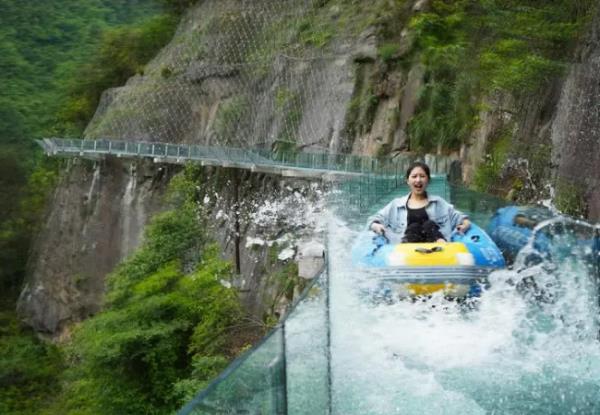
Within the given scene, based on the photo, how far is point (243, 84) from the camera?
23266mm

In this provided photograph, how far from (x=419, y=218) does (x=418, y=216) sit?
23 mm

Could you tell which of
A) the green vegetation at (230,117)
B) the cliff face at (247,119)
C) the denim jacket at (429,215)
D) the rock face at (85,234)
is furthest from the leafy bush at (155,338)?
the rock face at (85,234)

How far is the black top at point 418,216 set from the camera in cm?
845

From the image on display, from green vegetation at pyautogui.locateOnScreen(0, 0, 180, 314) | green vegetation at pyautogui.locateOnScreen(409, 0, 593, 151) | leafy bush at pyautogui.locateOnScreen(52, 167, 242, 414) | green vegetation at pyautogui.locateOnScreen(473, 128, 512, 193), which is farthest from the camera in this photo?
green vegetation at pyautogui.locateOnScreen(0, 0, 180, 314)

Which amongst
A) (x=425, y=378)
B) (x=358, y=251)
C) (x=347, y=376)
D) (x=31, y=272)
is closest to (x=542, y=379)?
(x=425, y=378)

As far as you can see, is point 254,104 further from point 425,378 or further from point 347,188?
point 425,378

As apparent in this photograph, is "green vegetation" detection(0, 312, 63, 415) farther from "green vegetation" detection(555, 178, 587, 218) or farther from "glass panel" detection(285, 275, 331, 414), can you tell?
"glass panel" detection(285, 275, 331, 414)

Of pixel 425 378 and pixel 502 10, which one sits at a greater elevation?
pixel 502 10

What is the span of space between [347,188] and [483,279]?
5968 mm

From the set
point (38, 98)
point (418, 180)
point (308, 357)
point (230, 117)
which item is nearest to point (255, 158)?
point (230, 117)

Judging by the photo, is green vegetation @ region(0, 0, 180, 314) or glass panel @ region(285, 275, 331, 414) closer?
glass panel @ region(285, 275, 331, 414)

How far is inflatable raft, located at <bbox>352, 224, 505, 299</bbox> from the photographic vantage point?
7465 mm

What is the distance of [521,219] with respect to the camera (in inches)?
326

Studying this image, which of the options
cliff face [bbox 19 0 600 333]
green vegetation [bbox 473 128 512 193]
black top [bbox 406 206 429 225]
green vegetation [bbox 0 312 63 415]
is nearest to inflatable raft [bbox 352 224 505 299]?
black top [bbox 406 206 429 225]
